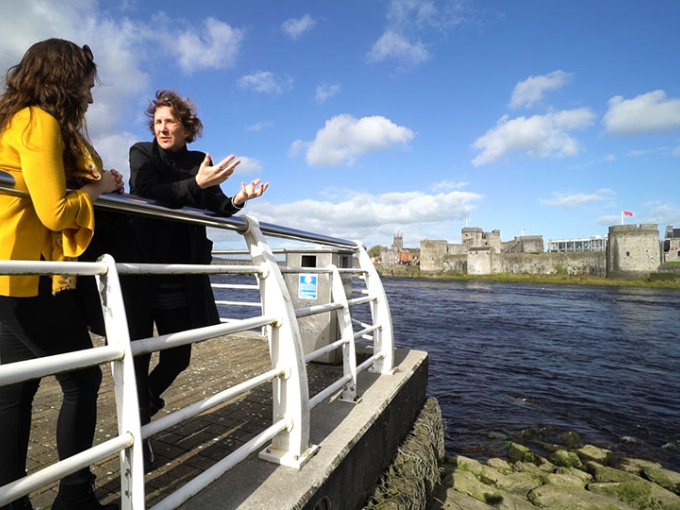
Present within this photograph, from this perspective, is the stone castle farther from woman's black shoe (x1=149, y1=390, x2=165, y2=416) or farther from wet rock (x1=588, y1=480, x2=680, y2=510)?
woman's black shoe (x1=149, y1=390, x2=165, y2=416)

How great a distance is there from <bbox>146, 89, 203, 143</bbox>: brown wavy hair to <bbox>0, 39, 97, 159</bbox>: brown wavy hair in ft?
2.59

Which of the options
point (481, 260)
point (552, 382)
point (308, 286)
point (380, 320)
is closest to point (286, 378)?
point (380, 320)

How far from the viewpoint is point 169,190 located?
2121mm

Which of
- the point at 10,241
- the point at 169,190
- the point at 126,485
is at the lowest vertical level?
the point at 126,485

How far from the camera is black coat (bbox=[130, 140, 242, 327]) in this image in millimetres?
2244

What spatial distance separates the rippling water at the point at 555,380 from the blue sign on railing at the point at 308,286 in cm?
330

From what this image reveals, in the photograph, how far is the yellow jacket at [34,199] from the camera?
1.41 meters

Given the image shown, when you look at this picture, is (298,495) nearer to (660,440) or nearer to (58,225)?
(58,225)

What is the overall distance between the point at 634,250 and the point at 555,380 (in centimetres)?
5147

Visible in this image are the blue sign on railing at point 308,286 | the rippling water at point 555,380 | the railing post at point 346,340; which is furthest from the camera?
the rippling water at point 555,380

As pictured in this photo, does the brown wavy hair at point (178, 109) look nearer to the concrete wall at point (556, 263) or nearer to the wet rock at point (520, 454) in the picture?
the wet rock at point (520, 454)

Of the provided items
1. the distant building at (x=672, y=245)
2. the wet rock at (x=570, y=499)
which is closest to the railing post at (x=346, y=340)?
the wet rock at (x=570, y=499)

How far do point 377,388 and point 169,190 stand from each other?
2.32 m

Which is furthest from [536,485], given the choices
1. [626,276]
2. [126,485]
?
[626,276]
